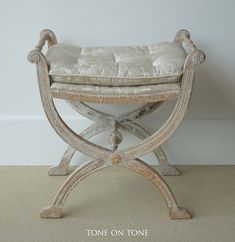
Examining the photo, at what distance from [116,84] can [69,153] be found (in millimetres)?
485

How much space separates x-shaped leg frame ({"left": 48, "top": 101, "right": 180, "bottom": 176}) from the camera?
1571 mm

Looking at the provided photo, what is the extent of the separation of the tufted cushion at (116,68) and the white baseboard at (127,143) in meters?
0.39

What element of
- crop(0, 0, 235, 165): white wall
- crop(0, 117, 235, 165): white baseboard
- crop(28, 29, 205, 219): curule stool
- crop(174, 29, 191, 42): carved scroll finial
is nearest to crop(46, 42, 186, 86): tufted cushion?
crop(28, 29, 205, 219): curule stool

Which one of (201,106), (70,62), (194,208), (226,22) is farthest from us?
(201,106)

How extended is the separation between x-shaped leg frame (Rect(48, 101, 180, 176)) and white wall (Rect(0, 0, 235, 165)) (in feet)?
0.26

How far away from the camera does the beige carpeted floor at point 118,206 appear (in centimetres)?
133

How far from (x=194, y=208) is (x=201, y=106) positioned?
1.38 feet

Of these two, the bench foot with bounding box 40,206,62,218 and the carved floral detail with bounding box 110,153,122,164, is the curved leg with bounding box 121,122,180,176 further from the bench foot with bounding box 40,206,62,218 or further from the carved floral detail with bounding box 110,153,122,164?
the bench foot with bounding box 40,206,62,218

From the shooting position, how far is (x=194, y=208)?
1470 mm

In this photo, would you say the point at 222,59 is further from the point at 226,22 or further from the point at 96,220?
the point at 96,220

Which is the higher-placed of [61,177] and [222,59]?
[222,59]

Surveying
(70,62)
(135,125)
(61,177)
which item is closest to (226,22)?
(135,125)

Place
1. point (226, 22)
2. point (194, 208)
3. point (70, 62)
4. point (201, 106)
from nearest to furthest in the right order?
1. point (70, 62)
2. point (194, 208)
3. point (226, 22)
4. point (201, 106)

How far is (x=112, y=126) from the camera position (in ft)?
5.20
